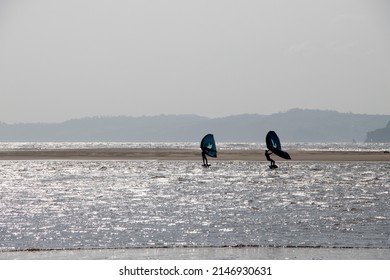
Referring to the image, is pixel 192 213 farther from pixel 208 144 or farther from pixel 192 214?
pixel 208 144

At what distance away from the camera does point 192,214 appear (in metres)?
35.5

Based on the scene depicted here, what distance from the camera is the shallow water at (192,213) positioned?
88.3 feet

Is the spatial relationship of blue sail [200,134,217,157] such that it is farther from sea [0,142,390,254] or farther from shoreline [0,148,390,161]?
sea [0,142,390,254]

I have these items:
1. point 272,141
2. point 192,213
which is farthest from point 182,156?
point 192,213

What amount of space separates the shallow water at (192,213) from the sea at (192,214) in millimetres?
37

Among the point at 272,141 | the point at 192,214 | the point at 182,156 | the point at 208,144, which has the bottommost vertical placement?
the point at 192,214

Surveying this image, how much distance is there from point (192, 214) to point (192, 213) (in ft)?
1.44

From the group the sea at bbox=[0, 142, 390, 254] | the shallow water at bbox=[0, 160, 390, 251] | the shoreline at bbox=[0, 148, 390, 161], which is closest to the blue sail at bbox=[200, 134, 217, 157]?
the shoreline at bbox=[0, 148, 390, 161]

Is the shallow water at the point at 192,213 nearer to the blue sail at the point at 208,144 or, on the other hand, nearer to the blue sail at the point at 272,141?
the blue sail at the point at 272,141

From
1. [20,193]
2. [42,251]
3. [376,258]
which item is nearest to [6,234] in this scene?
[42,251]

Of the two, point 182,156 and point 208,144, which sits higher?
point 208,144

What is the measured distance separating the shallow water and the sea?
37 mm
